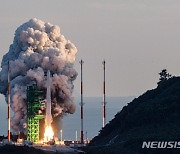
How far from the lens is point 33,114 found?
168750 millimetres

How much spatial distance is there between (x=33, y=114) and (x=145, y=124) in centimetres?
2828

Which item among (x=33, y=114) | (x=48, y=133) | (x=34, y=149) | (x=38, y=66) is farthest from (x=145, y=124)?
(x=38, y=66)

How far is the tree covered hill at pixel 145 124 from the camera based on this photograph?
5315 inches

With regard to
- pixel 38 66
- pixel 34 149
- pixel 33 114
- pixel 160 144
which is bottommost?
pixel 34 149

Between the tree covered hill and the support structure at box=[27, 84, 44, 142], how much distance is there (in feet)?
52.4

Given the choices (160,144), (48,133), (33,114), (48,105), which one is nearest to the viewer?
(160,144)

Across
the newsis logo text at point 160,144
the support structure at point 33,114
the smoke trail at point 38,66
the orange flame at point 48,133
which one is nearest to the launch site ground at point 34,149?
the newsis logo text at point 160,144

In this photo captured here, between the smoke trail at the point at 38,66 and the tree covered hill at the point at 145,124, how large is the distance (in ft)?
61.1

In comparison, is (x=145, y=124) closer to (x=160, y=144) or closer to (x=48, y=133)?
(x=160, y=144)

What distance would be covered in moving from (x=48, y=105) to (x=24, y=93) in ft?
41.2

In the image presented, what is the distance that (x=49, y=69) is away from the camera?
17812cm

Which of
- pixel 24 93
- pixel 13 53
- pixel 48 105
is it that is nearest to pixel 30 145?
pixel 48 105

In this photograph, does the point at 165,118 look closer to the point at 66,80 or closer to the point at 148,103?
the point at 148,103

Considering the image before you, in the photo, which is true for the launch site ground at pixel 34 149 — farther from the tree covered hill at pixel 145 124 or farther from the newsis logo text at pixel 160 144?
the newsis logo text at pixel 160 144
